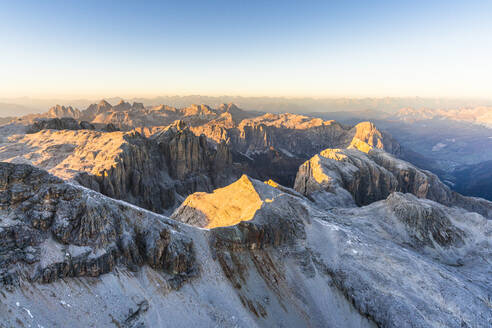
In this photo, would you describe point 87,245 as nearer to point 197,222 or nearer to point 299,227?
point 197,222

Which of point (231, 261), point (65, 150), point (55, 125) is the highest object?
point (55, 125)

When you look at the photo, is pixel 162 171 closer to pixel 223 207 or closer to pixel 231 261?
pixel 223 207

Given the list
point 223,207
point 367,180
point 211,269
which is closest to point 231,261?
point 211,269

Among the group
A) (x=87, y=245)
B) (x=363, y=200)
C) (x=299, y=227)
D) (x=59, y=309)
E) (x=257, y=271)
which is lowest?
(x=363, y=200)

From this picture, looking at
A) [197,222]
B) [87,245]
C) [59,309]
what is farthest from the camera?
[197,222]

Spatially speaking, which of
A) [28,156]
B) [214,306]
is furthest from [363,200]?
[28,156]

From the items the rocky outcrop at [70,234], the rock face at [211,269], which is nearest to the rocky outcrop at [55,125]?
the rock face at [211,269]
